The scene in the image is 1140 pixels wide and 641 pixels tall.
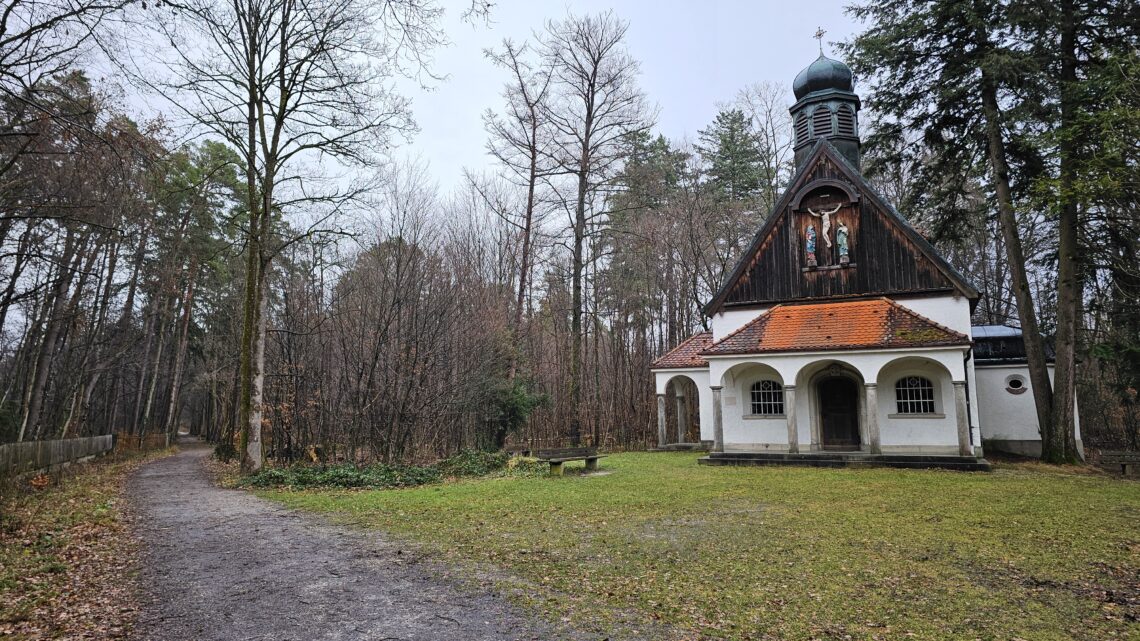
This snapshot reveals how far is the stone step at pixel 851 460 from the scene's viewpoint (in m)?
15.0

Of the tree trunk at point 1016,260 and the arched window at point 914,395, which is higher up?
the tree trunk at point 1016,260

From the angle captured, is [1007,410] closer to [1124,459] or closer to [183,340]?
[1124,459]

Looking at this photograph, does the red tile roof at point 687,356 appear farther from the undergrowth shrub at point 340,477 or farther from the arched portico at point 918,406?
the undergrowth shrub at point 340,477

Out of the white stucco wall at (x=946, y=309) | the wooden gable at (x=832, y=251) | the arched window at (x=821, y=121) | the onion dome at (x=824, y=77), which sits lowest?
the white stucco wall at (x=946, y=309)

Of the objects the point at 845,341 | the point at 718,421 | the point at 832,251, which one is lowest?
the point at 718,421

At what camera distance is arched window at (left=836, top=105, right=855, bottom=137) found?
20.5 meters

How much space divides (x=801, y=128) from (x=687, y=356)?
29.2 feet

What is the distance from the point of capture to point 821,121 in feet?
67.4

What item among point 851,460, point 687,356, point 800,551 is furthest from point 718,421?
point 800,551

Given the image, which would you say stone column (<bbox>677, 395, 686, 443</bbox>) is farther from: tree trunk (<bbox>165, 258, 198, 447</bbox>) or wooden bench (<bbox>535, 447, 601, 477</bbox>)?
tree trunk (<bbox>165, 258, 198, 447</bbox>)

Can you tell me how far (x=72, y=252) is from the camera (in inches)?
634

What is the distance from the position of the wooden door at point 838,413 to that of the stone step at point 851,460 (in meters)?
1.76

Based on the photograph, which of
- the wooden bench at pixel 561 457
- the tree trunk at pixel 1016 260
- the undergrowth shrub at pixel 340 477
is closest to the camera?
the undergrowth shrub at pixel 340 477

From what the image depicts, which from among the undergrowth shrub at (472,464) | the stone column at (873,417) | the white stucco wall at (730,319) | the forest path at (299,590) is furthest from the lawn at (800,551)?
the white stucco wall at (730,319)
